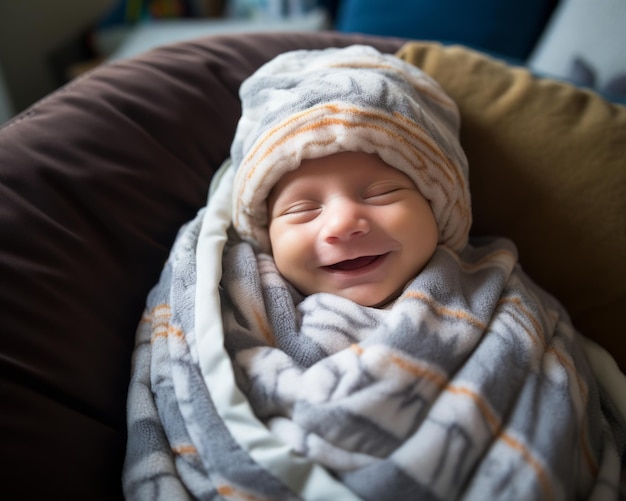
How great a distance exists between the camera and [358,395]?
2.10 feet

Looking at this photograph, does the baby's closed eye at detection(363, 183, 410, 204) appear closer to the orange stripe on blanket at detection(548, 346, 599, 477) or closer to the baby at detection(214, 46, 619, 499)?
the baby at detection(214, 46, 619, 499)

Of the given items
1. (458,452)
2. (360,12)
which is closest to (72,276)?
(458,452)

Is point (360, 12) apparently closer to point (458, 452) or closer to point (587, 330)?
point (587, 330)

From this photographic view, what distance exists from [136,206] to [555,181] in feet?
2.49

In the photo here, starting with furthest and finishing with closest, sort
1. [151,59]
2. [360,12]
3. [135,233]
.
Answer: [360,12], [151,59], [135,233]

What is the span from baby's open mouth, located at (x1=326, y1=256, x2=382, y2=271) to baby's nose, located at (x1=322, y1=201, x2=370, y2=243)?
60 millimetres

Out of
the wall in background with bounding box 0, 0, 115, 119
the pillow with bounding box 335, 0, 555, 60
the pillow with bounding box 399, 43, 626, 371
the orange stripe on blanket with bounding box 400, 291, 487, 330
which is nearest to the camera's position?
the orange stripe on blanket with bounding box 400, 291, 487, 330

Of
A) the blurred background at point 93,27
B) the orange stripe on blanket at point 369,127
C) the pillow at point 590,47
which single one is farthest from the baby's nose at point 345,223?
the blurred background at point 93,27

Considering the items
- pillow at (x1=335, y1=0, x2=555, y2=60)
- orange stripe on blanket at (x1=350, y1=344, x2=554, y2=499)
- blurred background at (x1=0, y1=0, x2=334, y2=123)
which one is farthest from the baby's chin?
blurred background at (x1=0, y1=0, x2=334, y2=123)

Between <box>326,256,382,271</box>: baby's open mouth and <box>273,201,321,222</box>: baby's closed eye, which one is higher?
<box>273,201,321,222</box>: baby's closed eye

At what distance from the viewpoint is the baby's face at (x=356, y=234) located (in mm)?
→ 773

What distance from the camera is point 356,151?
792 mm

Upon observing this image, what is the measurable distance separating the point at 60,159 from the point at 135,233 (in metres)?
0.17

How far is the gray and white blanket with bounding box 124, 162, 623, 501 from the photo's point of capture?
620mm
